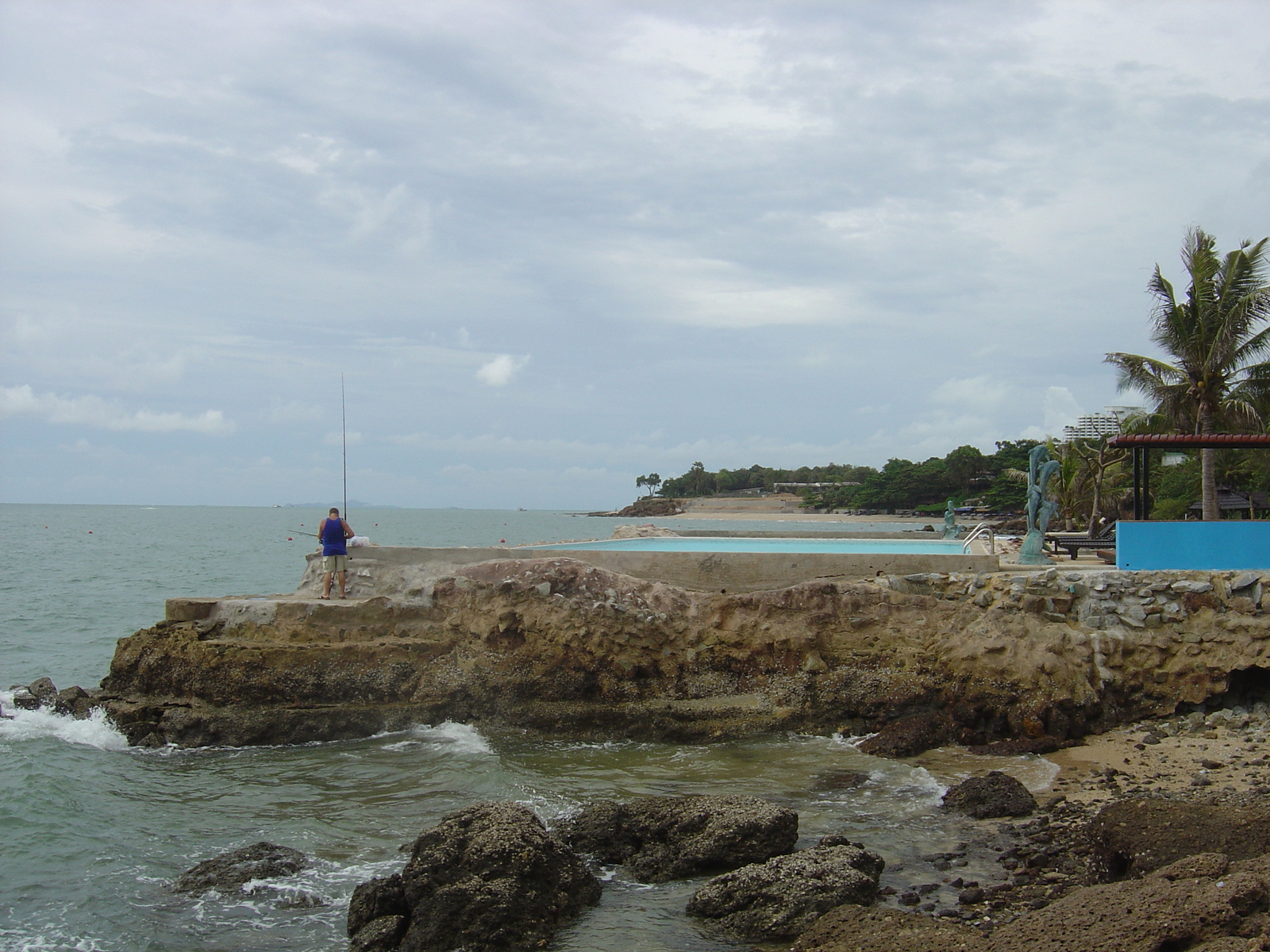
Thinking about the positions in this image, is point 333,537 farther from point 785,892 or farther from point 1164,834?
point 1164,834

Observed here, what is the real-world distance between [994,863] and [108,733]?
11.8 metres

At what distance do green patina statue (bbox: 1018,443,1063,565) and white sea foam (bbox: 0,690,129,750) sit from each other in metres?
14.4

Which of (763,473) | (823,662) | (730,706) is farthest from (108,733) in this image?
(763,473)

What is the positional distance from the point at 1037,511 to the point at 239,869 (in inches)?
521

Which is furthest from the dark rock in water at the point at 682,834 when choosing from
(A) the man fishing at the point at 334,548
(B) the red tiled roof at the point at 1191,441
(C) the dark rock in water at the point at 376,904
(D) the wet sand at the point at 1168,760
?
(B) the red tiled roof at the point at 1191,441

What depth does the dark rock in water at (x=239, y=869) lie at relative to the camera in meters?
8.20

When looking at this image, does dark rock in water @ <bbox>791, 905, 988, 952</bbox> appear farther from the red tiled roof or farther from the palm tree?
the palm tree

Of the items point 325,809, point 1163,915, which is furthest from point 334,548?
point 1163,915

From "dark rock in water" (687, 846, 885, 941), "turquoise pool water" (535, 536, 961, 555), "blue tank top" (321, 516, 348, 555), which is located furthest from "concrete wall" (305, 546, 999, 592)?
Result: "dark rock in water" (687, 846, 885, 941)

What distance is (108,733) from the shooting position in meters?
12.8

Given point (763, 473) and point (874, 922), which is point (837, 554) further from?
point (763, 473)

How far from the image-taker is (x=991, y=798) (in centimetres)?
946

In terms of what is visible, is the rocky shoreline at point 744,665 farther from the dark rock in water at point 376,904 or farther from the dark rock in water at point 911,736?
the dark rock in water at point 376,904

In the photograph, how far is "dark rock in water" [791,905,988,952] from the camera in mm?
5707
